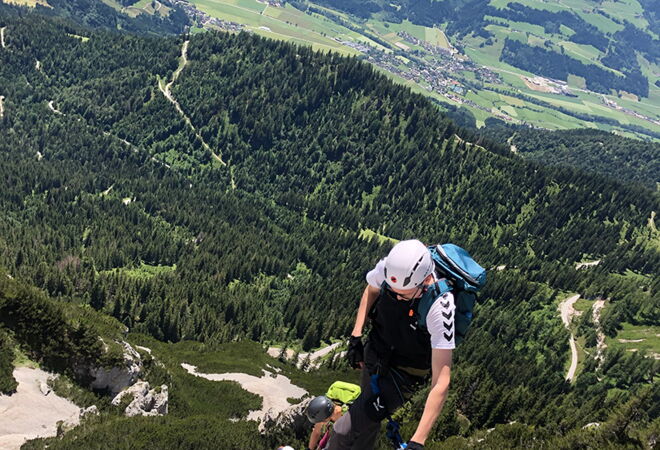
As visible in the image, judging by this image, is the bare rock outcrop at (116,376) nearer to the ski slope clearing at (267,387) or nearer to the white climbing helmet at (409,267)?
the ski slope clearing at (267,387)

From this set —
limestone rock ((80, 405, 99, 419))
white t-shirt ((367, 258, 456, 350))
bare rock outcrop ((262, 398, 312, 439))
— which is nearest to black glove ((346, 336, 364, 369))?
white t-shirt ((367, 258, 456, 350))

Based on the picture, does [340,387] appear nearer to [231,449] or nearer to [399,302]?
[399,302]

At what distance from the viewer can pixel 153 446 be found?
53.3 meters

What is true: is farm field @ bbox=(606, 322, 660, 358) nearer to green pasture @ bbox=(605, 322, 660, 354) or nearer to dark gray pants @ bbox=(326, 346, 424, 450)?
green pasture @ bbox=(605, 322, 660, 354)

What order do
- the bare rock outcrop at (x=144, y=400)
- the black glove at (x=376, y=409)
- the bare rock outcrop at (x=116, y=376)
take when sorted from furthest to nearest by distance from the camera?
the bare rock outcrop at (x=116, y=376) → the bare rock outcrop at (x=144, y=400) → the black glove at (x=376, y=409)

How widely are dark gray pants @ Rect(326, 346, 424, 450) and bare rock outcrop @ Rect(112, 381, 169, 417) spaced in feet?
194

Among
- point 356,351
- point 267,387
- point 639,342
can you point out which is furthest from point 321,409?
point 639,342

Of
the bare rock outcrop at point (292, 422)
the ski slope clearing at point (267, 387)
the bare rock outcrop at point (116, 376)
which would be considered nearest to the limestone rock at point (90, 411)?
the bare rock outcrop at point (116, 376)

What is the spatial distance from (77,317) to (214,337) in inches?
3342

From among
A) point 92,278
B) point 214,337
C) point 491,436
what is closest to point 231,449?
point 491,436

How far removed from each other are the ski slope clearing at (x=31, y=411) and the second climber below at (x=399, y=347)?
48187 millimetres

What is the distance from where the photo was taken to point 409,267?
15250mm

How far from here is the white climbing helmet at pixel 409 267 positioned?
15.3m

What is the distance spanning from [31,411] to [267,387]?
5330 cm
